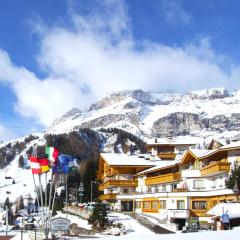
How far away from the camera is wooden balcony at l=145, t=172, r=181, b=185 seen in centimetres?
6800

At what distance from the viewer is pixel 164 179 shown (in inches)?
2842

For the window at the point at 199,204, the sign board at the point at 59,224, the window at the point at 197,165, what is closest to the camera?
the sign board at the point at 59,224

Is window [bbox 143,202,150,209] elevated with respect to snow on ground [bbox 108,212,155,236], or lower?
elevated

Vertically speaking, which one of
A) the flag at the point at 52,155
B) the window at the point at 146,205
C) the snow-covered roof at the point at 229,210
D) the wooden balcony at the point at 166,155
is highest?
the wooden balcony at the point at 166,155

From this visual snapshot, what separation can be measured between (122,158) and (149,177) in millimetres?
14421

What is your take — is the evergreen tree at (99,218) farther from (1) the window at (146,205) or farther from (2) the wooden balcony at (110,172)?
(2) the wooden balcony at (110,172)

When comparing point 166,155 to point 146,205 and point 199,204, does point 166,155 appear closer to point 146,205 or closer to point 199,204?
point 146,205

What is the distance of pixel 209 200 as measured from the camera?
5806 cm

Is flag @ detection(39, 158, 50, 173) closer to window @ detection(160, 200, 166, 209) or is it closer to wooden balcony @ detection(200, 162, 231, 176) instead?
wooden balcony @ detection(200, 162, 231, 176)

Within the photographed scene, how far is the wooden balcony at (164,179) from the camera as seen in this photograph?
68.0m

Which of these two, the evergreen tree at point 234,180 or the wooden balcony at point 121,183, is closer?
the evergreen tree at point 234,180

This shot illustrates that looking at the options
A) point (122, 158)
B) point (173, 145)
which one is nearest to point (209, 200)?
point (122, 158)

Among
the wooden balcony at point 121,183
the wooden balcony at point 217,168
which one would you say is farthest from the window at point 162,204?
the wooden balcony at point 121,183

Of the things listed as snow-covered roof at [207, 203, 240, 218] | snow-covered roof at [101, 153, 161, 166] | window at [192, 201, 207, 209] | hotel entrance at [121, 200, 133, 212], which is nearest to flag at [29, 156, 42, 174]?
snow-covered roof at [207, 203, 240, 218]
